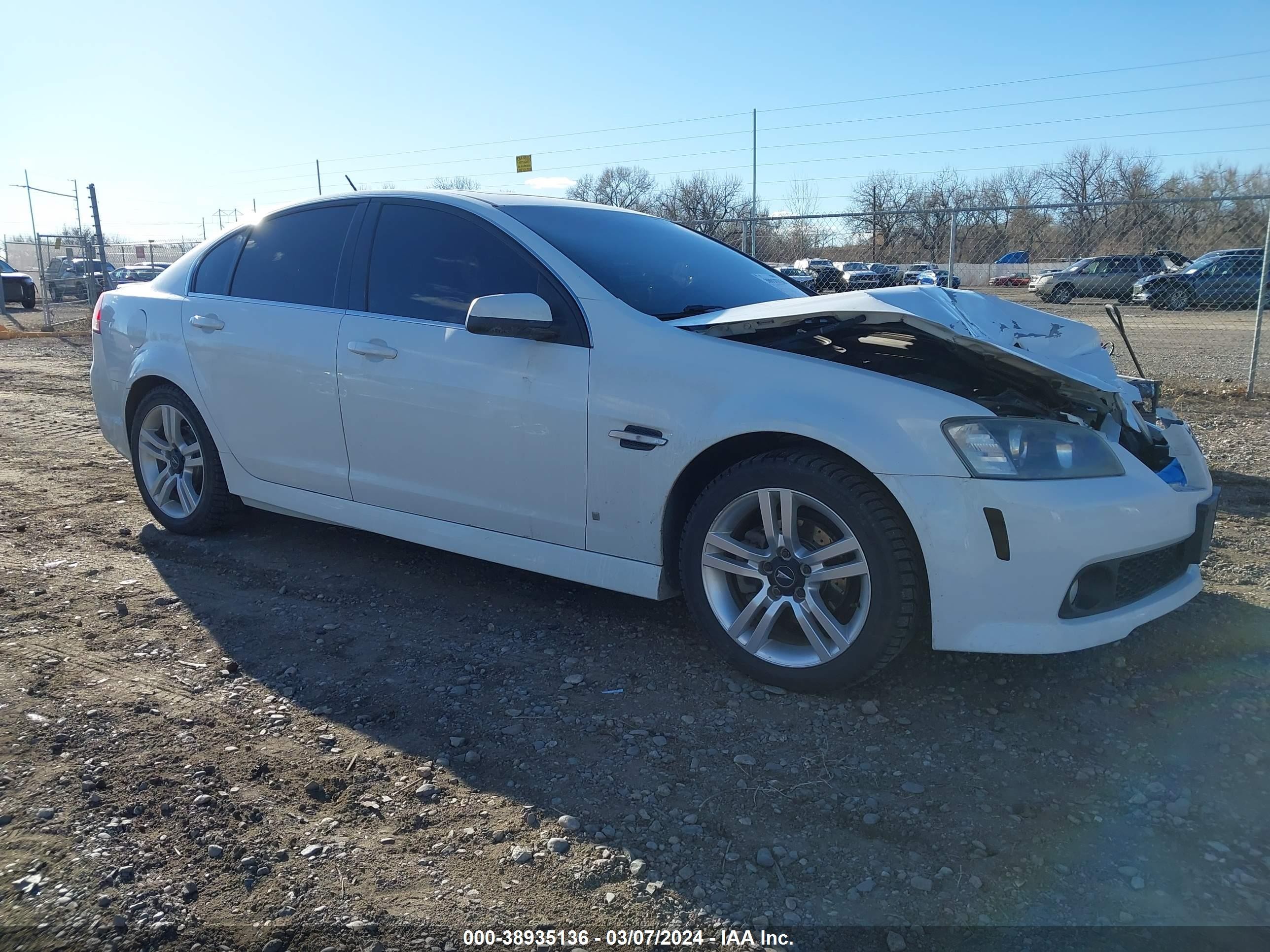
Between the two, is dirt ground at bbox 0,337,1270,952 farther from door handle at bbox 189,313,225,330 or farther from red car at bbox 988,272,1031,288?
red car at bbox 988,272,1031,288

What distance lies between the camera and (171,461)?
5.10 m

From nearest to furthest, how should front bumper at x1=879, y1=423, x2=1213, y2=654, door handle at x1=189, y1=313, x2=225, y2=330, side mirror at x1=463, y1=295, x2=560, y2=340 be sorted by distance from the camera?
front bumper at x1=879, y1=423, x2=1213, y2=654 < side mirror at x1=463, y1=295, x2=560, y2=340 < door handle at x1=189, y1=313, x2=225, y2=330

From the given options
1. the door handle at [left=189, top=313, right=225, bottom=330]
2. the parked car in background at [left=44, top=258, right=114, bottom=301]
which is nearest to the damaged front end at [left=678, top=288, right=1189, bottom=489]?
the door handle at [left=189, top=313, right=225, bottom=330]

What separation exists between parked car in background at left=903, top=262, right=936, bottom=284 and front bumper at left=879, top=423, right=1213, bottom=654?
286 inches

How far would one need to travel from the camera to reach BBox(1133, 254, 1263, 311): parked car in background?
36.8 ft

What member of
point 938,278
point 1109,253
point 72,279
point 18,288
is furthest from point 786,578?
point 72,279

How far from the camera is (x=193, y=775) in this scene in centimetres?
281

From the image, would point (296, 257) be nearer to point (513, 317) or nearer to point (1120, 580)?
point (513, 317)

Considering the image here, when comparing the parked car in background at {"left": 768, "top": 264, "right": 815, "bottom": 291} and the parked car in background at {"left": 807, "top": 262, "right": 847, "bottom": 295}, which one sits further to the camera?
the parked car in background at {"left": 807, "top": 262, "right": 847, "bottom": 295}

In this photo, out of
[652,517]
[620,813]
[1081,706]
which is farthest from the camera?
[652,517]

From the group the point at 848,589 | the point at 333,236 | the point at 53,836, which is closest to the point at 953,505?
the point at 848,589

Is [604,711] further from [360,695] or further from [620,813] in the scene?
[360,695]

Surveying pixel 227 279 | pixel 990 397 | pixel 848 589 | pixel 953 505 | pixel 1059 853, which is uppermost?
pixel 227 279

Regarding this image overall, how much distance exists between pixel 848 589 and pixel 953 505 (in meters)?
0.50
